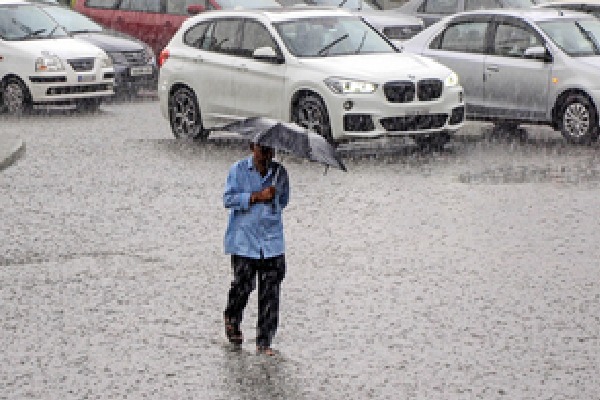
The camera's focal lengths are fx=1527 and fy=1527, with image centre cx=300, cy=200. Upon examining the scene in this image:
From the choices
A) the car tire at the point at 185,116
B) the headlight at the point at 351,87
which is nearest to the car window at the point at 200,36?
the car tire at the point at 185,116

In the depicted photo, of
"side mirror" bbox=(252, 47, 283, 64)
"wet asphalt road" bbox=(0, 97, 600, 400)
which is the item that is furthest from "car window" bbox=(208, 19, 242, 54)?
"wet asphalt road" bbox=(0, 97, 600, 400)

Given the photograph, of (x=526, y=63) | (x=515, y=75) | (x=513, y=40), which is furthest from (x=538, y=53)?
(x=513, y=40)

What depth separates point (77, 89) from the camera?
23.2 metres

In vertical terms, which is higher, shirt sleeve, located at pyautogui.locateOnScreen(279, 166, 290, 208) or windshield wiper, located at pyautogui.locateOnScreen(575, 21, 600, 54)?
shirt sleeve, located at pyautogui.locateOnScreen(279, 166, 290, 208)

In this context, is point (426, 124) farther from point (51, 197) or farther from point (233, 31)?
point (51, 197)

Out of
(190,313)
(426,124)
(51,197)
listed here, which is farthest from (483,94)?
(190,313)

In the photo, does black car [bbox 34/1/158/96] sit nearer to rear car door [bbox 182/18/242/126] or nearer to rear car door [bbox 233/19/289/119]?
rear car door [bbox 182/18/242/126]

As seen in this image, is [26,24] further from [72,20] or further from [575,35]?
[575,35]

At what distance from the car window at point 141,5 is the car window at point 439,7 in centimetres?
483

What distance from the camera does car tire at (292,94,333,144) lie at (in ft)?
55.5

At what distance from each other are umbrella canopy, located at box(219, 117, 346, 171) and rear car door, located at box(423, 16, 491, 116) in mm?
11300

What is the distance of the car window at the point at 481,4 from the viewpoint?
26.7 m

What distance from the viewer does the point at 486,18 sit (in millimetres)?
19328

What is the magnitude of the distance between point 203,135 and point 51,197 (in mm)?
5023
